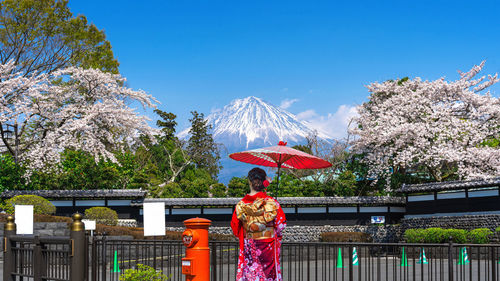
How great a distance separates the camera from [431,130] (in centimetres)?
2811

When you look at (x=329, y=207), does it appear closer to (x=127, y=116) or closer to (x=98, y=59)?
(x=127, y=116)

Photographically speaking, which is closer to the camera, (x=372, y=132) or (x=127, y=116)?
(x=127, y=116)

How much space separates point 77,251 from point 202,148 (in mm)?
41324

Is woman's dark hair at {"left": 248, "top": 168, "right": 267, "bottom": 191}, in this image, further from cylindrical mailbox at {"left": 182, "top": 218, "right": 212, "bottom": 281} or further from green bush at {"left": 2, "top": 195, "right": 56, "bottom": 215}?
green bush at {"left": 2, "top": 195, "right": 56, "bottom": 215}

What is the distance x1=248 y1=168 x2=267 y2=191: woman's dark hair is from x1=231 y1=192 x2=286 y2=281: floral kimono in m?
0.10

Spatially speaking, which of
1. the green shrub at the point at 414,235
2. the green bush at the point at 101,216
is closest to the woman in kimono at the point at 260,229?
the green bush at the point at 101,216

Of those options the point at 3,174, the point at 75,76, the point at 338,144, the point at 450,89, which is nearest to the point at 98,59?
the point at 75,76

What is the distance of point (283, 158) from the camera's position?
1195cm

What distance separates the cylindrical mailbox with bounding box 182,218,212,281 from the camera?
8391mm

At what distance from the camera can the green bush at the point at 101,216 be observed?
24.9 metres

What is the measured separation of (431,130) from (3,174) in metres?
21.0

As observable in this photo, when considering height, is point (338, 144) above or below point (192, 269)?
above

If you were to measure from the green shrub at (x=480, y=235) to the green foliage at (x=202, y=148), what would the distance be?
27.0 m

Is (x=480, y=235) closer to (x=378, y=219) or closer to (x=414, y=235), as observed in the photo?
(x=414, y=235)
